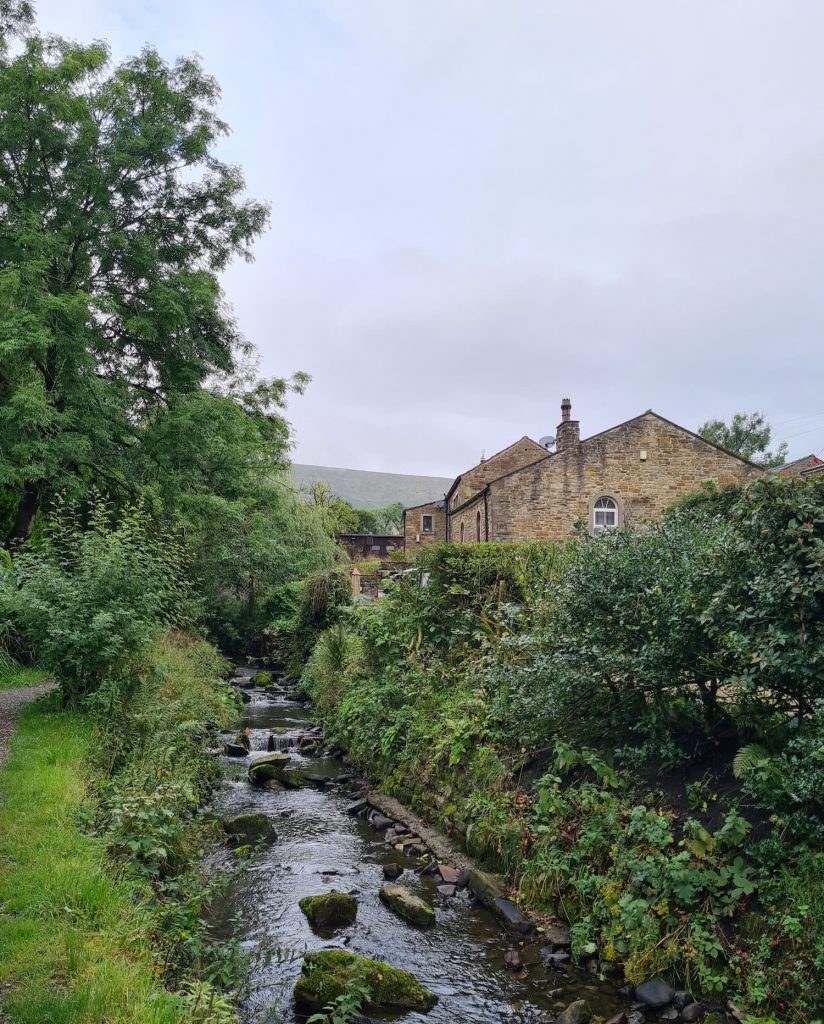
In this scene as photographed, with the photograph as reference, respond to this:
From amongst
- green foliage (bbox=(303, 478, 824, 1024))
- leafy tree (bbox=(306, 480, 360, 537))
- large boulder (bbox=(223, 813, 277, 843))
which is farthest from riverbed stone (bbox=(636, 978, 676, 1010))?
leafy tree (bbox=(306, 480, 360, 537))

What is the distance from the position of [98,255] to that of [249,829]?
539 inches

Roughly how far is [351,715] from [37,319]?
32.8ft

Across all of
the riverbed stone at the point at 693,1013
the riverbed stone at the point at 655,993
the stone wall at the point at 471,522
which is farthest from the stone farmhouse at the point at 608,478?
the riverbed stone at the point at 693,1013

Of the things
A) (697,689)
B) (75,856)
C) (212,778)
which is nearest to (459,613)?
(212,778)

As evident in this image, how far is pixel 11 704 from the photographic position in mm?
10320

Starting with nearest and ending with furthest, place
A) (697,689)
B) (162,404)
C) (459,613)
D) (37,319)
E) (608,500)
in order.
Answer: (697,689), (459,613), (37,319), (162,404), (608,500)

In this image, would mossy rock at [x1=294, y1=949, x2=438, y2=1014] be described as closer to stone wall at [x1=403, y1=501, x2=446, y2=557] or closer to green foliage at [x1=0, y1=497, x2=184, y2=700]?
green foliage at [x1=0, y1=497, x2=184, y2=700]

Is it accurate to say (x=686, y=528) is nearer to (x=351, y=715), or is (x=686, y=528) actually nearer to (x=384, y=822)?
(x=384, y=822)

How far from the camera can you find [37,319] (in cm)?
1359

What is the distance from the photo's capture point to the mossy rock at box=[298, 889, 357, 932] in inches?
247

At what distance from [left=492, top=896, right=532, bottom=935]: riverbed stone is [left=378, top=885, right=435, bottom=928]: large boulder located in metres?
0.63

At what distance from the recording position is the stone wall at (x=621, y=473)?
27266mm

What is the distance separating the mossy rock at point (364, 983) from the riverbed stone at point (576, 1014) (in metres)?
0.98

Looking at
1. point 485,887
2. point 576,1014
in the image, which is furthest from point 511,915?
point 576,1014
